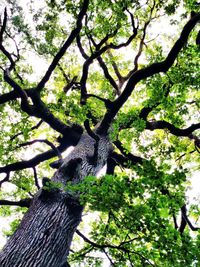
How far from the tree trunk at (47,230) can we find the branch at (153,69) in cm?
189

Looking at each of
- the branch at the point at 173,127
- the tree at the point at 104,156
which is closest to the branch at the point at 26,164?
the tree at the point at 104,156

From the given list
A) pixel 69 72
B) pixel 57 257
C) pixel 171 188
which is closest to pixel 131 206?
pixel 171 188

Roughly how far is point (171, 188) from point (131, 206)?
0.65 metres

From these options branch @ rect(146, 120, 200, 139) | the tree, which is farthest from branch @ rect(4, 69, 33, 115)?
branch @ rect(146, 120, 200, 139)

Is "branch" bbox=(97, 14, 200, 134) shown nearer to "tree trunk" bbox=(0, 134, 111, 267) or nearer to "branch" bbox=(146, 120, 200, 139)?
"branch" bbox=(146, 120, 200, 139)

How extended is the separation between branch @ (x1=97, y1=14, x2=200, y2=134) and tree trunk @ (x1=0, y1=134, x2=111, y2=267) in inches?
74.2

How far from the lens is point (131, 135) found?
24.6 feet

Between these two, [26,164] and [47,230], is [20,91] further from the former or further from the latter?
[47,230]

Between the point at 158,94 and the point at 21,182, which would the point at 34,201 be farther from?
the point at 21,182

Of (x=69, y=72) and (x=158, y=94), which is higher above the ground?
(x=69, y=72)

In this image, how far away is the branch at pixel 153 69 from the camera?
519cm

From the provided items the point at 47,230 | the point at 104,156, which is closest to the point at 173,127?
the point at 104,156

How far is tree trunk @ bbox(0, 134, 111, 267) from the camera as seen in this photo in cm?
391

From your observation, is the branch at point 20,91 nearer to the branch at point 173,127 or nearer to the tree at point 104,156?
the tree at point 104,156
